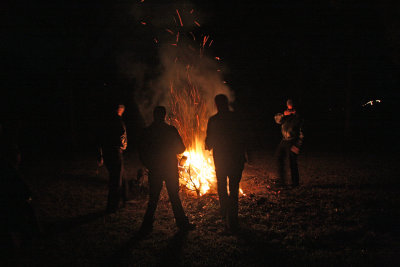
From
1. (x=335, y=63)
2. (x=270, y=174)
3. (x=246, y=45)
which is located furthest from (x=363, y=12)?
(x=270, y=174)

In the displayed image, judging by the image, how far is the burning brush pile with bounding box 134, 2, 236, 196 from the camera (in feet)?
25.8

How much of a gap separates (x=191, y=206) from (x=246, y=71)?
15.4 m

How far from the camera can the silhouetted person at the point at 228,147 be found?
5070 mm

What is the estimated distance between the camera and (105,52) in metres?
13.9

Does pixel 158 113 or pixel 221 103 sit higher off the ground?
pixel 221 103

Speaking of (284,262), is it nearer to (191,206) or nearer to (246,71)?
(191,206)

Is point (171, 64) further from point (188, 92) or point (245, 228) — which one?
point (245, 228)

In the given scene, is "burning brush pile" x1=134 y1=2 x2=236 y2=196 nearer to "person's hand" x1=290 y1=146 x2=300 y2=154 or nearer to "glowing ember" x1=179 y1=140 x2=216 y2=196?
"glowing ember" x1=179 y1=140 x2=216 y2=196

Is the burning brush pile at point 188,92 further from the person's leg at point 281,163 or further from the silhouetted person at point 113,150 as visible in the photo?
the silhouetted person at point 113,150

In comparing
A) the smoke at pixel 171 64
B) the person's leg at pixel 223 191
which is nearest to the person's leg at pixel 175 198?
the person's leg at pixel 223 191

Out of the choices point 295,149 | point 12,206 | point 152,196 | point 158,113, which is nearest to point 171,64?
point 295,149

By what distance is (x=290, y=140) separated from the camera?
7656mm

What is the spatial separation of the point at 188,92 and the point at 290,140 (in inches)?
229

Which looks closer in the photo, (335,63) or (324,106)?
(335,63)
